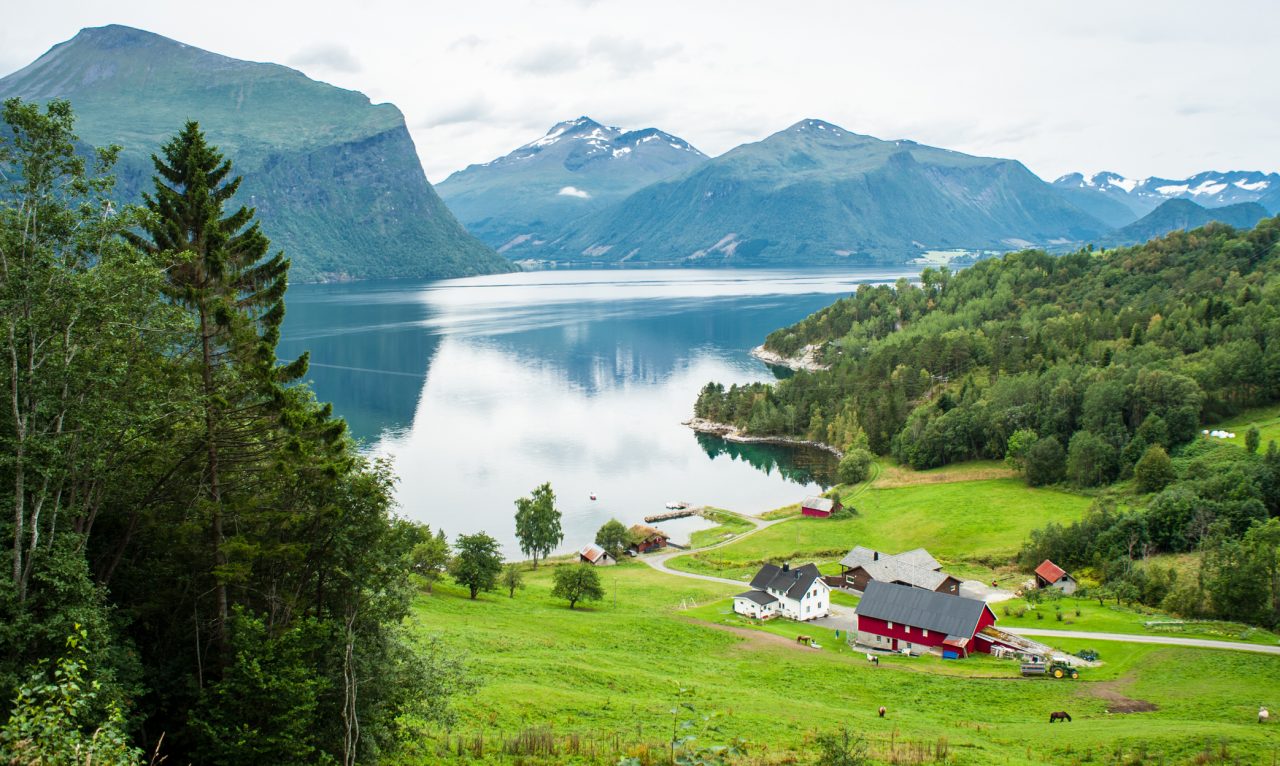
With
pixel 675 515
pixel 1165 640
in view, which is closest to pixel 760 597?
pixel 1165 640

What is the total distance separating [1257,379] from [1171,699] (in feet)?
218

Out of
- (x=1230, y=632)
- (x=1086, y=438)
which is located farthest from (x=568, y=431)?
(x=1230, y=632)

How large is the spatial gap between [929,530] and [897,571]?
60.1 ft

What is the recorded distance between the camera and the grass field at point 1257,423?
7350 cm

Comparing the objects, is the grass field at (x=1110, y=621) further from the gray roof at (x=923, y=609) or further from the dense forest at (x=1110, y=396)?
the gray roof at (x=923, y=609)

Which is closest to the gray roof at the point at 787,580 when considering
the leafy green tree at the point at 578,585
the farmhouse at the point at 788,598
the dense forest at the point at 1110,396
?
the farmhouse at the point at 788,598

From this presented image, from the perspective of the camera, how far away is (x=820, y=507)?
75.2m

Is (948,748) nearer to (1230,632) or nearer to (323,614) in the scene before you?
(323,614)

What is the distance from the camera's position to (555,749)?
1948cm

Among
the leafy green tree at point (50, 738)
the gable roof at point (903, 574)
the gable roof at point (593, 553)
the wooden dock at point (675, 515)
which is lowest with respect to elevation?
the wooden dock at point (675, 515)

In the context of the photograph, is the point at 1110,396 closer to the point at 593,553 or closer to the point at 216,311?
the point at 593,553

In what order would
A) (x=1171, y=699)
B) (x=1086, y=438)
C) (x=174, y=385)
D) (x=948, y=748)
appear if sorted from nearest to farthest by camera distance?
(x=174, y=385)
(x=948, y=748)
(x=1171, y=699)
(x=1086, y=438)

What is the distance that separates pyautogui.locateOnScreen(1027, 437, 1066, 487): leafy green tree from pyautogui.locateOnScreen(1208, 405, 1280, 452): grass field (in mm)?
13503

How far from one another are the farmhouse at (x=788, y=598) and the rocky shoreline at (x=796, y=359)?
108814mm
